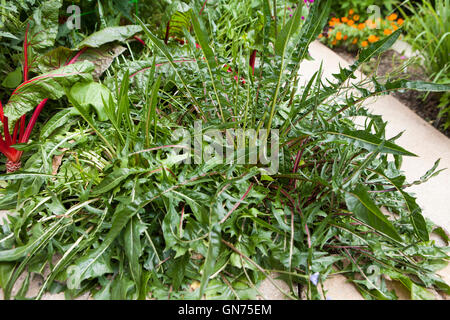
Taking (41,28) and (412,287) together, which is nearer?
(412,287)

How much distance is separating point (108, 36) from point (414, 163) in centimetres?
142

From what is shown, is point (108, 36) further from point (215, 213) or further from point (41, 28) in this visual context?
point (215, 213)

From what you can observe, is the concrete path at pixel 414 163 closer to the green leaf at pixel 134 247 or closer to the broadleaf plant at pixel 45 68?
the green leaf at pixel 134 247

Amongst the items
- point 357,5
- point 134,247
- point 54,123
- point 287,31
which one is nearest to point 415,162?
point 287,31

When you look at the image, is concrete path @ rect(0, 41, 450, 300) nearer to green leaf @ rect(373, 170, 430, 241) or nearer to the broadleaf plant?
green leaf @ rect(373, 170, 430, 241)

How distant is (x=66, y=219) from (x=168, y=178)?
0.31 m

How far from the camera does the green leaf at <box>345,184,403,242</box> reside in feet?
2.45

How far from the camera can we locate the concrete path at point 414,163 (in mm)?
908

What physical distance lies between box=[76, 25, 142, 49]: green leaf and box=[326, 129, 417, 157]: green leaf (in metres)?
0.95

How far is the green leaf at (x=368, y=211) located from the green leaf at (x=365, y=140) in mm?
147

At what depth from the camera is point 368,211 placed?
30.1 inches

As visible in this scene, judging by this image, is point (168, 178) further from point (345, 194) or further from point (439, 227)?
point (439, 227)

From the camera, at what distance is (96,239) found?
0.89m
